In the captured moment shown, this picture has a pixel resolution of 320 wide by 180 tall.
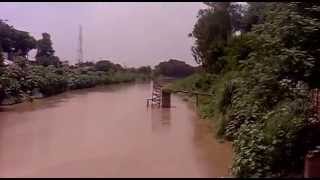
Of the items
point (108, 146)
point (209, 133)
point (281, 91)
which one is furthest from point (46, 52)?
point (281, 91)

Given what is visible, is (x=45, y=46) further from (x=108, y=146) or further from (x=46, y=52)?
(x=108, y=146)

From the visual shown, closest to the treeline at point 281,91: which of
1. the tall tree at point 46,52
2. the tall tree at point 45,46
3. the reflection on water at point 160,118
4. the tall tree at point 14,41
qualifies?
the reflection on water at point 160,118

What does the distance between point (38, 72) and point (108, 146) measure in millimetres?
16266

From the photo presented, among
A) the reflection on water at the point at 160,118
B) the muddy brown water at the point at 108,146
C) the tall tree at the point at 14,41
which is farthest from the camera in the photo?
the tall tree at the point at 14,41

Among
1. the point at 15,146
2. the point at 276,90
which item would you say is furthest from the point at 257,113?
the point at 15,146

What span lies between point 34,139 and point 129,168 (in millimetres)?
3836

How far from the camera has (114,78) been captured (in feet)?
138

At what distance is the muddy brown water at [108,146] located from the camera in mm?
7898

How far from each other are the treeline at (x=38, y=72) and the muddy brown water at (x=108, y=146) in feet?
11.5

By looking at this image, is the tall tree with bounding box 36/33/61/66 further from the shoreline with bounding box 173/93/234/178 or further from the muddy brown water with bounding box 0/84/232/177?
the shoreline with bounding box 173/93/234/178

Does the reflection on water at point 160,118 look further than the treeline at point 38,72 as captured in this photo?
No

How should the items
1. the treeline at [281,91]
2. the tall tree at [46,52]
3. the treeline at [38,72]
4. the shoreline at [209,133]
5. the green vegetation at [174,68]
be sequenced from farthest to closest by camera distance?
the green vegetation at [174,68] < the tall tree at [46,52] < the treeline at [38,72] < the shoreline at [209,133] < the treeline at [281,91]

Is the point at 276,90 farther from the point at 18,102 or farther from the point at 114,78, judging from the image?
the point at 114,78

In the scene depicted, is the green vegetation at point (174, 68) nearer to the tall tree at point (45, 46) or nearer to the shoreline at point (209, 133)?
the tall tree at point (45, 46)
